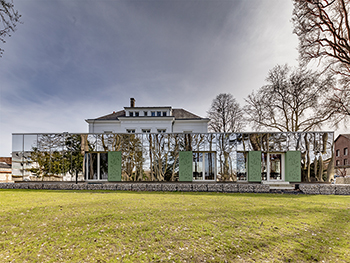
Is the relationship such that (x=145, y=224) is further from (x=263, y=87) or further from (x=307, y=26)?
(x=263, y=87)

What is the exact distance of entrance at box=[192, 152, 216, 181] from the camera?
16625mm

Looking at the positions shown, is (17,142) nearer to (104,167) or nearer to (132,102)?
(104,167)

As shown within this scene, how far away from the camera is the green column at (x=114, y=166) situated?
54.1 feet

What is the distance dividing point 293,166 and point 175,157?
9.42m

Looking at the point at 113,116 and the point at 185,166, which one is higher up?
the point at 113,116

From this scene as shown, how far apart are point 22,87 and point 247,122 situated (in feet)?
88.3

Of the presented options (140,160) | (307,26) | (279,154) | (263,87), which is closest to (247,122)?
(263,87)

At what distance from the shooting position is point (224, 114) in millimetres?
32500

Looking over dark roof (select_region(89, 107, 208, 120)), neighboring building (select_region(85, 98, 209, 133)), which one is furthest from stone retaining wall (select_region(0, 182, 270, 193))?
dark roof (select_region(89, 107, 208, 120))

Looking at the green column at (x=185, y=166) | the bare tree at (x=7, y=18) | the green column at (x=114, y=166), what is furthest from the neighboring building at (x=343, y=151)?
the bare tree at (x=7, y=18)

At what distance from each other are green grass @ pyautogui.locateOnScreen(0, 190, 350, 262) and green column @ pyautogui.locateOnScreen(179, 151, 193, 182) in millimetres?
8320

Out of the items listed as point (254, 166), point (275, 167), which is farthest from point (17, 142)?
point (275, 167)

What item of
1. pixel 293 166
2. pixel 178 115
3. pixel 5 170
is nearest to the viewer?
pixel 293 166

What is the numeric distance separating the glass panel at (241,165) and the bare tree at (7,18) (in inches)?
604
